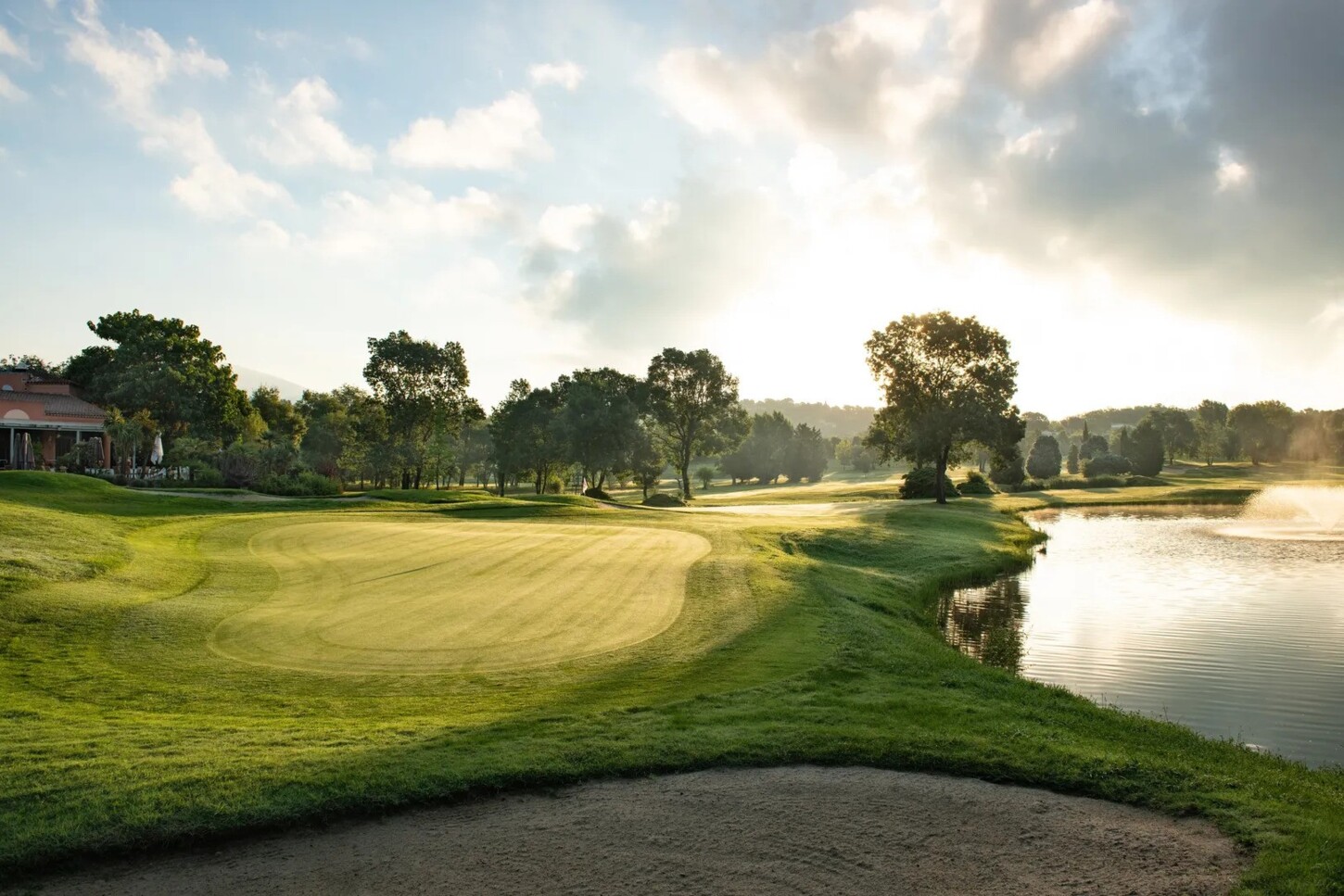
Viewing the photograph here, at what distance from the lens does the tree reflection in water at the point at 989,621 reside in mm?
16734

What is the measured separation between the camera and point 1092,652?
16469mm

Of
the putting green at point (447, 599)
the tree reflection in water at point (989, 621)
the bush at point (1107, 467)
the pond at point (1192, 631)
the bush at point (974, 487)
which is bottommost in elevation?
the tree reflection in water at point (989, 621)

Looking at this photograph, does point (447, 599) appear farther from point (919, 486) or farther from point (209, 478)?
point (919, 486)

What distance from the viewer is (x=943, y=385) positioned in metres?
56.8

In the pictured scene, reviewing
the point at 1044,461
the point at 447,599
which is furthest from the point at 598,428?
the point at 1044,461

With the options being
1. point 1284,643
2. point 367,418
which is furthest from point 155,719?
point 367,418

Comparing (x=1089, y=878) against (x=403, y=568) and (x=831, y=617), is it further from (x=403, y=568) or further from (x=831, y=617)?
(x=403, y=568)

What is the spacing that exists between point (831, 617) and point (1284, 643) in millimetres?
9837

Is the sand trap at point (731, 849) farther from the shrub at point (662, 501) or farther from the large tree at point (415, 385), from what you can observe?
the large tree at point (415, 385)

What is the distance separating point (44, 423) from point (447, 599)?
64367mm

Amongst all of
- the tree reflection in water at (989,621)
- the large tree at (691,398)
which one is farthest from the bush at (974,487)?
the tree reflection in water at (989,621)

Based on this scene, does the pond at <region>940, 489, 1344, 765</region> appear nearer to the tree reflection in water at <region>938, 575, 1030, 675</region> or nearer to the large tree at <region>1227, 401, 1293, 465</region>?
the tree reflection in water at <region>938, 575, 1030, 675</region>

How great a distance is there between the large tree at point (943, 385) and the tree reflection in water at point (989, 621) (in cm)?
2888

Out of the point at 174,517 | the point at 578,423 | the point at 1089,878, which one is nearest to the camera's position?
the point at 1089,878
